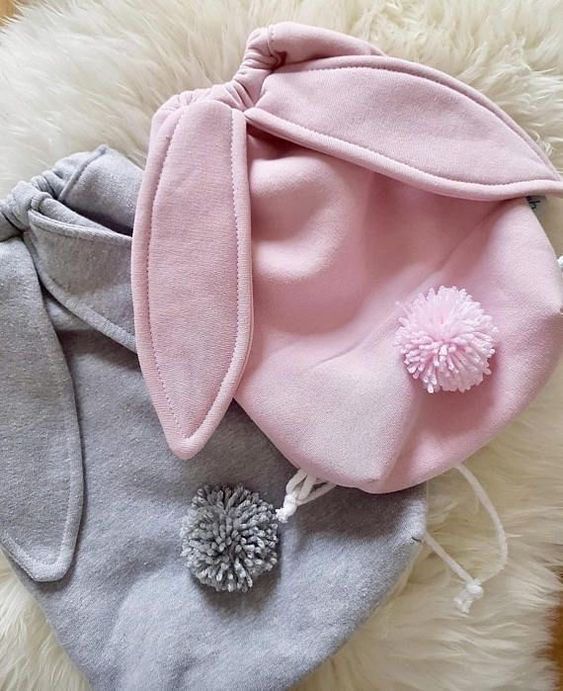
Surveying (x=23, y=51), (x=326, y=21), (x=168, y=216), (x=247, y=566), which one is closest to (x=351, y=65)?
(x=326, y=21)

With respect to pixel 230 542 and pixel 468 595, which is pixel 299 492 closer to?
pixel 230 542

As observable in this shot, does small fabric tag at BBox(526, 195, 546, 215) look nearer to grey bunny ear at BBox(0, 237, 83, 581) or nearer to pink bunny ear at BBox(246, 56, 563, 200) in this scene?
pink bunny ear at BBox(246, 56, 563, 200)

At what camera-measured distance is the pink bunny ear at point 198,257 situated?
0.67 meters

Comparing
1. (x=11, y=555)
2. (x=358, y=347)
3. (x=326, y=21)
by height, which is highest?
(x=326, y=21)

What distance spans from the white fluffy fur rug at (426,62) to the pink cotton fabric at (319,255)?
7cm

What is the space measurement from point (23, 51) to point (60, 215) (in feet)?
0.63

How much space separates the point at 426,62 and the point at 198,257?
0.91 ft

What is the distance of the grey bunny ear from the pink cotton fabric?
0.10 metres

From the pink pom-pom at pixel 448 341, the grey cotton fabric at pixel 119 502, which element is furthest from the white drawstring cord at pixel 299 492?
the pink pom-pom at pixel 448 341

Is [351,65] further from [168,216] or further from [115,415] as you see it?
[115,415]

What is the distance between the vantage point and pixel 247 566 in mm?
707

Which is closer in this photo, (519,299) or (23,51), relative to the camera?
(519,299)

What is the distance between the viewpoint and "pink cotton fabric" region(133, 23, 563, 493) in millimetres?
666

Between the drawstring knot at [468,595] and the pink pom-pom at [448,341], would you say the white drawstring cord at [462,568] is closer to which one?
the drawstring knot at [468,595]
